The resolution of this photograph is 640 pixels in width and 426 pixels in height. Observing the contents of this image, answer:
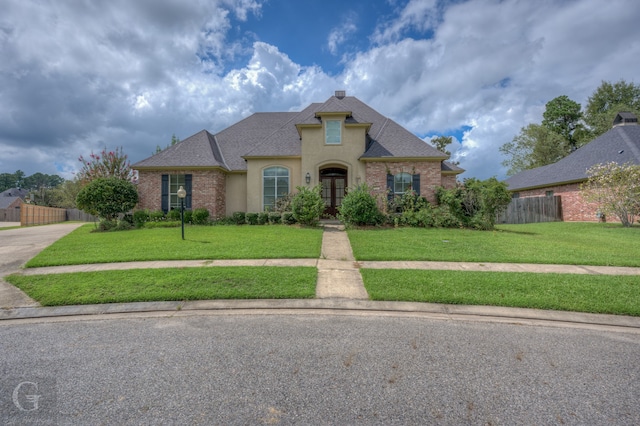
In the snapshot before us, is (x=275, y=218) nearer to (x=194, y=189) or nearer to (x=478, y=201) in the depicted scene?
(x=194, y=189)

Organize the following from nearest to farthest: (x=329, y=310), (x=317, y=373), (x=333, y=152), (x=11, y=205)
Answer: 1. (x=317, y=373)
2. (x=329, y=310)
3. (x=333, y=152)
4. (x=11, y=205)

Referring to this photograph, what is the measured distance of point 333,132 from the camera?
15.6 m

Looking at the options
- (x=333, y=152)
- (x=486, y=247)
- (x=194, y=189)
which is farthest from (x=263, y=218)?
(x=486, y=247)

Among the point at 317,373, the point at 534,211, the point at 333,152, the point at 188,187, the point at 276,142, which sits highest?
the point at 276,142

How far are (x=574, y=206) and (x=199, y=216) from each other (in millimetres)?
21942

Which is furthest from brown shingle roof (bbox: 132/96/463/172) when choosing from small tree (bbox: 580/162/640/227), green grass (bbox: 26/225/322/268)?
small tree (bbox: 580/162/640/227)

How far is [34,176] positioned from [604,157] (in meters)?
152

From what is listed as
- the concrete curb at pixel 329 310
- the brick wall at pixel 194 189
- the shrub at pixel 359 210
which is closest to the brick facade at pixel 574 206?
the shrub at pixel 359 210

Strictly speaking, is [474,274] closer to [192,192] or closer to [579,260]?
[579,260]

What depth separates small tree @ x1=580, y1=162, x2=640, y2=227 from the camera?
13.9 m

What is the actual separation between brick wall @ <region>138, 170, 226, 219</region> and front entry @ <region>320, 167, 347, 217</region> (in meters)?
5.77

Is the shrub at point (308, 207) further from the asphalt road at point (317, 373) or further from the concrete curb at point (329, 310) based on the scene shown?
the asphalt road at point (317, 373)

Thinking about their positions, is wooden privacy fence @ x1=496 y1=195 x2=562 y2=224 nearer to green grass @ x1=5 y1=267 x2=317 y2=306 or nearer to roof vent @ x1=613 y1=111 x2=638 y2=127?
roof vent @ x1=613 y1=111 x2=638 y2=127

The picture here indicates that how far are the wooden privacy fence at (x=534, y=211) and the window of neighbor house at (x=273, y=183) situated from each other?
14.8 meters
